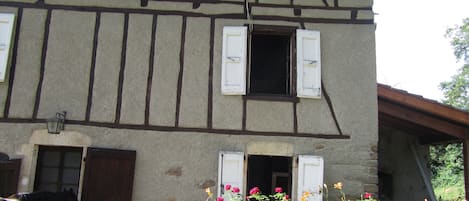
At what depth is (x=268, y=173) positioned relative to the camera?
8328 mm

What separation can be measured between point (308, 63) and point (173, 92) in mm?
1826

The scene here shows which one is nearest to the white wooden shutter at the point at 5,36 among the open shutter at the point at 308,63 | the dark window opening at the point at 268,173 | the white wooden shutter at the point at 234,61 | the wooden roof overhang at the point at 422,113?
the white wooden shutter at the point at 234,61

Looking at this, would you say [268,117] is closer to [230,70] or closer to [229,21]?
[230,70]

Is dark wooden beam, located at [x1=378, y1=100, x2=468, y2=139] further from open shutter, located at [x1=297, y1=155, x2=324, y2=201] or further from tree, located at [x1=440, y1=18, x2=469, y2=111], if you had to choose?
tree, located at [x1=440, y1=18, x2=469, y2=111]

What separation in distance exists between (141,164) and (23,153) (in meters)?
1.50

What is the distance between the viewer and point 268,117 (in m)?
5.87

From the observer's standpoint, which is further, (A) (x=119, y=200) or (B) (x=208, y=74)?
(B) (x=208, y=74)

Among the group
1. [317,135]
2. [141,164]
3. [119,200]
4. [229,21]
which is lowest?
[119,200]

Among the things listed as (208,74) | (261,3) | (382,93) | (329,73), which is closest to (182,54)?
(208,74)

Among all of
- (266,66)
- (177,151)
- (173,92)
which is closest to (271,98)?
(173,92)

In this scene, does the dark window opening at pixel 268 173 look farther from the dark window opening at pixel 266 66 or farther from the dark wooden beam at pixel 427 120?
the dark wooden beam at pixel 427 120

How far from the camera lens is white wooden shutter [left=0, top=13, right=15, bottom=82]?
5841 mm

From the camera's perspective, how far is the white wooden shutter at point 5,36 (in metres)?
5.84

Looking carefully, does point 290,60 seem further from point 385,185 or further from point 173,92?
point 385,185
